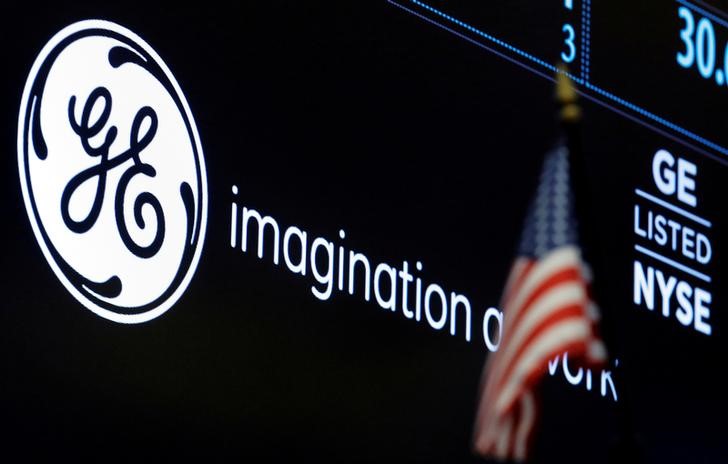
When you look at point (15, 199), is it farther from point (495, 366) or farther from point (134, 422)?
point (495, 366)

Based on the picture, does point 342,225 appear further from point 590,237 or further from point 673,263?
point 673,263

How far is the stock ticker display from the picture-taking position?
3541 millimetres

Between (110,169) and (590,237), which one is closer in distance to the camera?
(590,237)

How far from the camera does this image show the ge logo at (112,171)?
3551 millimetres

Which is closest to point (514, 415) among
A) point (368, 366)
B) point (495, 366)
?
point (495, 366)

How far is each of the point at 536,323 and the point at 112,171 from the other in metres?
0.81

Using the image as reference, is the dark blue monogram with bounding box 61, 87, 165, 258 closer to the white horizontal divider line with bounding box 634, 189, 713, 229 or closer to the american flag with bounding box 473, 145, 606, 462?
the american flag with bounding box 473, 145, 606, 462

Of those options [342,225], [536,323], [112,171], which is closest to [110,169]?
[112,171]

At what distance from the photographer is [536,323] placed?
11.9ft

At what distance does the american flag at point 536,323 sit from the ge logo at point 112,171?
2.01 ft

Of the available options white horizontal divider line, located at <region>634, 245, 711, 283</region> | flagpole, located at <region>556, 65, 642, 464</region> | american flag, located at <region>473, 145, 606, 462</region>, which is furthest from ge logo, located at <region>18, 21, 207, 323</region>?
white horizontal divider line, located at <region>634, 245, 711, 283</region>

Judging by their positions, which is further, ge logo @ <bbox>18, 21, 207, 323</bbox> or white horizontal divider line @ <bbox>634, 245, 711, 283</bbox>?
white horizontal divider line @ <bbox>634, 245, 711, 283</bbox>

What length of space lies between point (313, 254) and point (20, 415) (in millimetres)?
798

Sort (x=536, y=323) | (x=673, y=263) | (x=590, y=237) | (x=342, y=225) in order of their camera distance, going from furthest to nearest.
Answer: (x=673, y=263) → (x=342, y=225) → (x=536, y=323) → (x=590, y=237)
